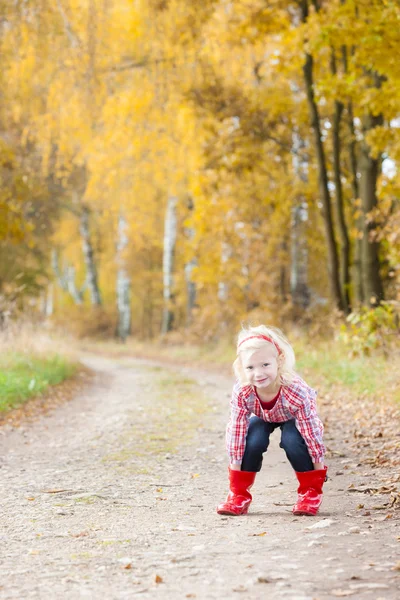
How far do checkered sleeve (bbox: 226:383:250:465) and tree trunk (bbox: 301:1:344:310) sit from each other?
11.5m

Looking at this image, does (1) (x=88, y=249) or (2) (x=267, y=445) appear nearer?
(2) (x=267, y=445)

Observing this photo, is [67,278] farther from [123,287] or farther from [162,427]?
[162,427]

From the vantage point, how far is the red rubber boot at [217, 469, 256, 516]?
4.98 m

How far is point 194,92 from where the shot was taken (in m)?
17.3

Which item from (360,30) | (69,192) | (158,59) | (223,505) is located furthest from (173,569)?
(69,192)

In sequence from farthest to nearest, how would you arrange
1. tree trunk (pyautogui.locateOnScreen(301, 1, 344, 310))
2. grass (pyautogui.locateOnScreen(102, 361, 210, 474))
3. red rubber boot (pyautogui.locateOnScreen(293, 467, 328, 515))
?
tree trunk (pyautogui.locateOnScreen(301, 1, 344, 310)), grass (pyautogui.locateOnScreen(102, 361, 210, 474)), red rubber boot (pyautogui.locateOnScreen(293, 467, 328, 515))

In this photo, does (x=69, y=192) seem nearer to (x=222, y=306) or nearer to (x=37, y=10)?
(x=222, y=306)

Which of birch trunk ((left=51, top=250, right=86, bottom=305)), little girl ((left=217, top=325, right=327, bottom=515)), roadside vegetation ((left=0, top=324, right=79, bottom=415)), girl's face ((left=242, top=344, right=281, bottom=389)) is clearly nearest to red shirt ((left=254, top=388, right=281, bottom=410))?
little girl ((left=217, top=325, right=327, bottom=515))

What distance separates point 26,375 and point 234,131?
26.2ft

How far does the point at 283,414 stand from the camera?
16.8 ft

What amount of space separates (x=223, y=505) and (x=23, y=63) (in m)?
8.93

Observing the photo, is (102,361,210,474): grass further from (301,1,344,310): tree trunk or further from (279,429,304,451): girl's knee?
(301,1,344,310): tree trunk

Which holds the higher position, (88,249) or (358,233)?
(88,249)

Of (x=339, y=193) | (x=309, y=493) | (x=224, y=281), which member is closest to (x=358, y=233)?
(x=339, y=193)
